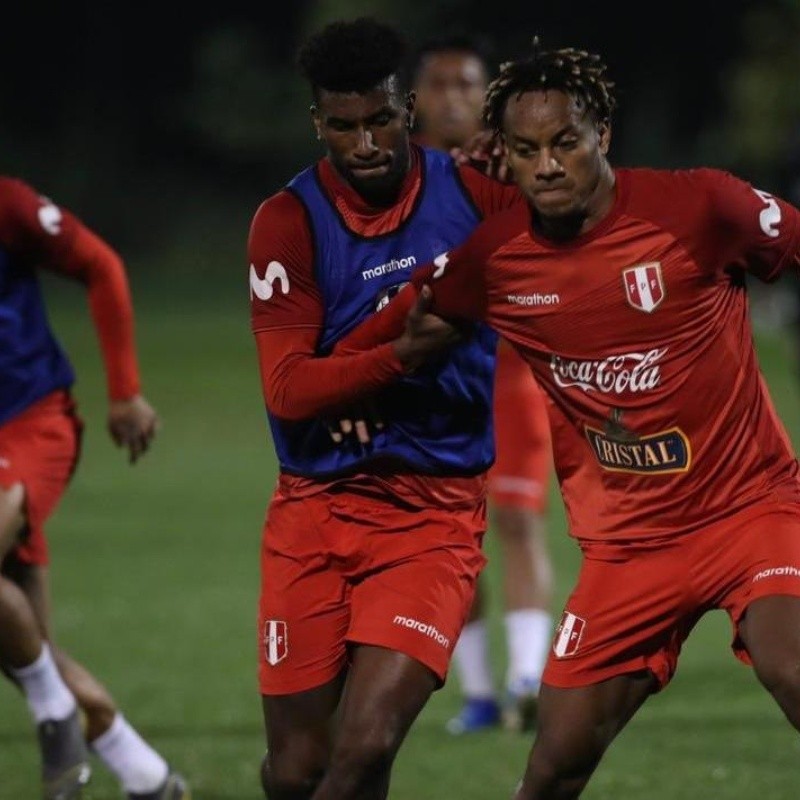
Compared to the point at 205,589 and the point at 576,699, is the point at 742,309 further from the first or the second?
the point at 205,589

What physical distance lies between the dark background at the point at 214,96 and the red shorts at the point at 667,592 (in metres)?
32.3

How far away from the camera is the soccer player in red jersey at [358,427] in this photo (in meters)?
5.55

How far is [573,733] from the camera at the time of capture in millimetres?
5250

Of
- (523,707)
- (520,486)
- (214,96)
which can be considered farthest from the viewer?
(214,96)

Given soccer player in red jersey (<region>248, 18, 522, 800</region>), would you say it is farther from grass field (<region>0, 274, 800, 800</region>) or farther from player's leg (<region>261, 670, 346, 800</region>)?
grass field (<region>0, 274, 800, 800</region>)

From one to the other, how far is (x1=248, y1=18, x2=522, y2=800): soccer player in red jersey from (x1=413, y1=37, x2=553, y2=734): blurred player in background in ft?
8.48

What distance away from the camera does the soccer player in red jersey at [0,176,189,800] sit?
22.4ft

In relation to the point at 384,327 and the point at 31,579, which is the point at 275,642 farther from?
the point at 31,579

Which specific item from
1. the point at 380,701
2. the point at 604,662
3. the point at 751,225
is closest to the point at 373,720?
the point at 380,701

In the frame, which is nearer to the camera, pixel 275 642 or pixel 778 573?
pixel 778 573

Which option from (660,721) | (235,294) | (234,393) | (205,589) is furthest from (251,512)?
(235,294)

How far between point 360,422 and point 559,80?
3.48 ft

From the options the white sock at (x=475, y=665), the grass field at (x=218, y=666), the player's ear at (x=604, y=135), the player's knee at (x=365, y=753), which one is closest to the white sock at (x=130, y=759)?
the grass field at (x=218, y=666)

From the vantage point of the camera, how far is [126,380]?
718cm
